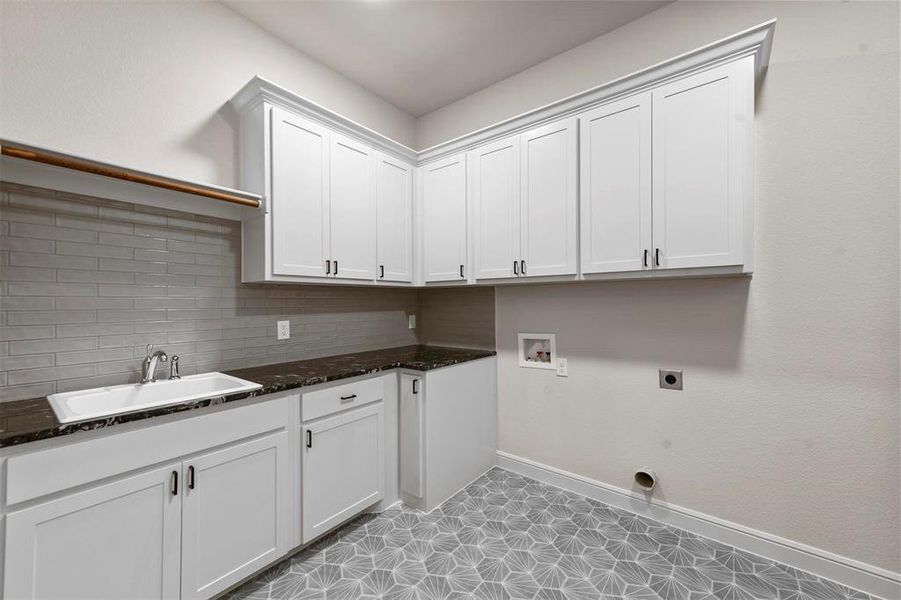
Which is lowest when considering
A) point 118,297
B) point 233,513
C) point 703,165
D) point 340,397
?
point 233,513

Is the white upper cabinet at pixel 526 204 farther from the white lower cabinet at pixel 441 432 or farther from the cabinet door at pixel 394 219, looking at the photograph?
the white lower cabinet at pixel 441 432

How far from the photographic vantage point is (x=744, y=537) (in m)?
1.94

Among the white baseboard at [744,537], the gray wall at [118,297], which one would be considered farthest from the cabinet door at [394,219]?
the white baseboard at [744,537]

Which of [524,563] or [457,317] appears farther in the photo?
[457,317]

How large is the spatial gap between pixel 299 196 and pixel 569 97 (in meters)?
1.64

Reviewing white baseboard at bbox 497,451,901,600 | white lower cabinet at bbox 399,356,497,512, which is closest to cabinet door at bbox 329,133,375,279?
white lower cabinet at bbox 399,356,497,512

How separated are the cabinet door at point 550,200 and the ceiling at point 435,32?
0.64m

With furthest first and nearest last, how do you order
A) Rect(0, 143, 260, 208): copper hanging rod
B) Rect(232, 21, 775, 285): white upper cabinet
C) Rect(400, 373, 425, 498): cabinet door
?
1. Rect(400, 373, 425, 498): cabinet door
2. Rect(232, 21, 775, 285): white upper cabinet
3. Rect(0, 143, 260, 208): copper hanging rod

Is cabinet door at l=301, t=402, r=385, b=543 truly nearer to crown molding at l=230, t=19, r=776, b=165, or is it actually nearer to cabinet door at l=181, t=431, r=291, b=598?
cabinet door at l=181, t=431, r=291, b=598

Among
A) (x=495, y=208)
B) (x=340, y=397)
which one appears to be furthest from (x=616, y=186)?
(x=340, y=397)

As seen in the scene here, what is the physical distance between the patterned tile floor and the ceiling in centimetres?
294

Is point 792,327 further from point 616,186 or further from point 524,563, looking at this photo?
point 524,563

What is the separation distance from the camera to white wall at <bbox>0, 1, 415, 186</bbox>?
155cm

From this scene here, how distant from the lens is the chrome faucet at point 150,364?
1.75m
